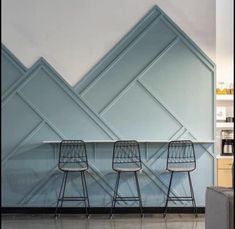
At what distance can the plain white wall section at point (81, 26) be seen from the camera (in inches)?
239

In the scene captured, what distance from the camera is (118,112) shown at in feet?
19.9

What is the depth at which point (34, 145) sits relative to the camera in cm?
601

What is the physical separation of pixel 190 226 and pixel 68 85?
2.55 m

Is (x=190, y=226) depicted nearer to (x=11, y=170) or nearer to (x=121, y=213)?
(x=121, y=213)

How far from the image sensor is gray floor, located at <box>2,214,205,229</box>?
5.23 metres

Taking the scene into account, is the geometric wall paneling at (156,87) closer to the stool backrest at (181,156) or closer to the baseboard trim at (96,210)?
the stool backrest at (181,156)

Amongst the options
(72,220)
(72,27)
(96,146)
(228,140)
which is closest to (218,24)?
(228,140)

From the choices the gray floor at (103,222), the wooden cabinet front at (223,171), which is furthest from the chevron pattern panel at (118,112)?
the gray floor at (103,222)

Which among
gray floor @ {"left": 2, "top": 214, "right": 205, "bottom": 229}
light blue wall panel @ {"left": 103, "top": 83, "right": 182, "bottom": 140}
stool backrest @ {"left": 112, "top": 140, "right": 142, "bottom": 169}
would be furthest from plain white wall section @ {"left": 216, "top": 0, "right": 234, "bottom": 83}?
gray floor @ {"left": 2, "top": 214, "right": 205, "bottom": 229}

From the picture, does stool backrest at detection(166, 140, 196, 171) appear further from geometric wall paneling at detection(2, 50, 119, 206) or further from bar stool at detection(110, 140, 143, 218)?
geometric wall paneling at detection(2, 50, 119, 206)

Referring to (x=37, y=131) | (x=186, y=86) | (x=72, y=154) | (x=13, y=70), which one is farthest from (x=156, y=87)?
(x=13, y=70)

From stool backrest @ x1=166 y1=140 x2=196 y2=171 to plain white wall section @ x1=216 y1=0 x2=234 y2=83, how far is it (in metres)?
1.28

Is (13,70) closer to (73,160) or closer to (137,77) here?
(73,160)

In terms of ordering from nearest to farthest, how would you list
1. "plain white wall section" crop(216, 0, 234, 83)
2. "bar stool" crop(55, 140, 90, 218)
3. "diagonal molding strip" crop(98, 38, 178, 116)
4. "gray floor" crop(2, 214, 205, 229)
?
"gray floor" crop(2, 214, 205, 229) → "bar stool" crop(55, 140, 90, 218) → "diagonal molding strip" crop(98, 38, 178, 116) → "plain white wall section" crop(216, 0, 234, 83)
